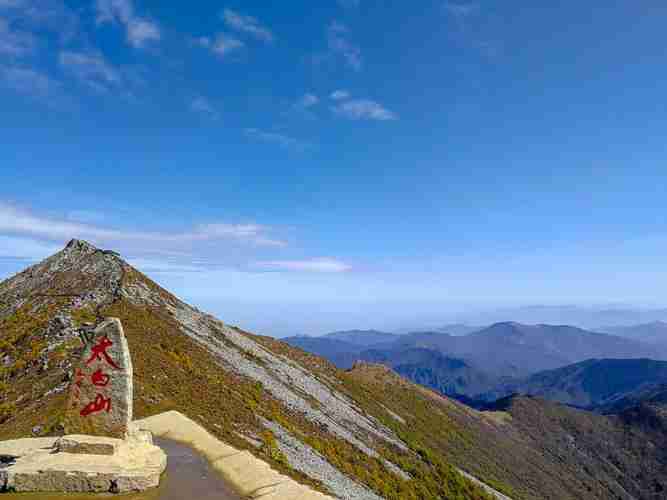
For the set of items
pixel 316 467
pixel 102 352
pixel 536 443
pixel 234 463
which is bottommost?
pixel 536 443

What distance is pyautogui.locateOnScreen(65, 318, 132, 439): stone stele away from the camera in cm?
1586

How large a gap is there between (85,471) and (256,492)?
5239mm

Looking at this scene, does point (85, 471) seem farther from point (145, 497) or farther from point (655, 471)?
point (655, 471)

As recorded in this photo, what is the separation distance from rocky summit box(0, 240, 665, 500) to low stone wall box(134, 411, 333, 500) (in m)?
1.33

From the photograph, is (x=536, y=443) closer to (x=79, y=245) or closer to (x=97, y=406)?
(x=79, y=245)

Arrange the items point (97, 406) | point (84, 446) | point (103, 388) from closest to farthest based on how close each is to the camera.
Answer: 1. point (84, 446)
2. point (97, 406)
3. point (103, 388)

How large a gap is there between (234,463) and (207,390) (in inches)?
565

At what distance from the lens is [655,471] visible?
151250 millimetres

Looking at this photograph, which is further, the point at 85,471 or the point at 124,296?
the point at 124,296

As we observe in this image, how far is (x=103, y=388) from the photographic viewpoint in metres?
16.0

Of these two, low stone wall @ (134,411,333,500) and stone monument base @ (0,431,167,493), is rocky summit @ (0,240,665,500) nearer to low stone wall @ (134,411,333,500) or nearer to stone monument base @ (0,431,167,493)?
stone monument base @ (0,431,167,493)

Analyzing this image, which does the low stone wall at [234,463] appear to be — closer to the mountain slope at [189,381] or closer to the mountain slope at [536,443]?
the mountain slope at [189,381]

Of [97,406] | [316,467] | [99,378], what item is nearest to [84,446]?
[97,406]

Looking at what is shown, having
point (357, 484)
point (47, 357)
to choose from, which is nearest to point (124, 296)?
point (47, 357)
